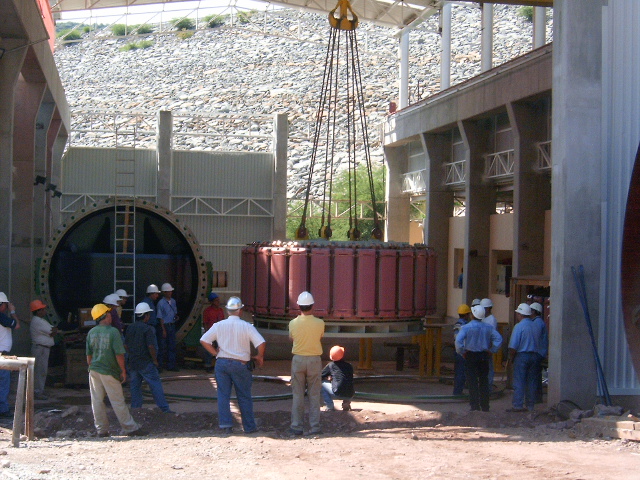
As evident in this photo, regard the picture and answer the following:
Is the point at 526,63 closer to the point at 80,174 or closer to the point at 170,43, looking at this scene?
the point at 80,174

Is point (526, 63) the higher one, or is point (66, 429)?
point (526, 63)

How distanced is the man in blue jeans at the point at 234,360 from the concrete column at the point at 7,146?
264 inches

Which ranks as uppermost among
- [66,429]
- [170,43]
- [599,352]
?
[170,43]

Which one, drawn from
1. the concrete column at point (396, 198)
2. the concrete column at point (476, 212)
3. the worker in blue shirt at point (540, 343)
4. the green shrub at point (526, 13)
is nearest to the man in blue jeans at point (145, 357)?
the worker in blue shirt at point (540, 343)

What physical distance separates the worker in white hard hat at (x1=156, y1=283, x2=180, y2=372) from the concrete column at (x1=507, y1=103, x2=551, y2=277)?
9341 mm

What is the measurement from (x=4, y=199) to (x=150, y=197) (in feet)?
52.1

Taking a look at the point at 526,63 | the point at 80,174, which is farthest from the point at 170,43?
the point at 526,63

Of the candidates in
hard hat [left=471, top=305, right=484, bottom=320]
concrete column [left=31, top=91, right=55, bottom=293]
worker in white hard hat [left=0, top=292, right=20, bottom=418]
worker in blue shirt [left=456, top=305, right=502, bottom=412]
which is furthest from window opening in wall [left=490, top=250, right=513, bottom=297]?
worker in white hard hat [left=0, top=292, right=20, bottom=418]

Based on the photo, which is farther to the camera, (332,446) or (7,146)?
(7,146)

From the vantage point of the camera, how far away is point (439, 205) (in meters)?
28.5

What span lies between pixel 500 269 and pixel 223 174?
36.9 feet

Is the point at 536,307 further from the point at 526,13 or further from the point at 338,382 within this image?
the point at 526,13

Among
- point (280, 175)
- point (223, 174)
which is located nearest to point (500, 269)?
point (280, 175)

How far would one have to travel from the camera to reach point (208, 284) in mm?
16938
